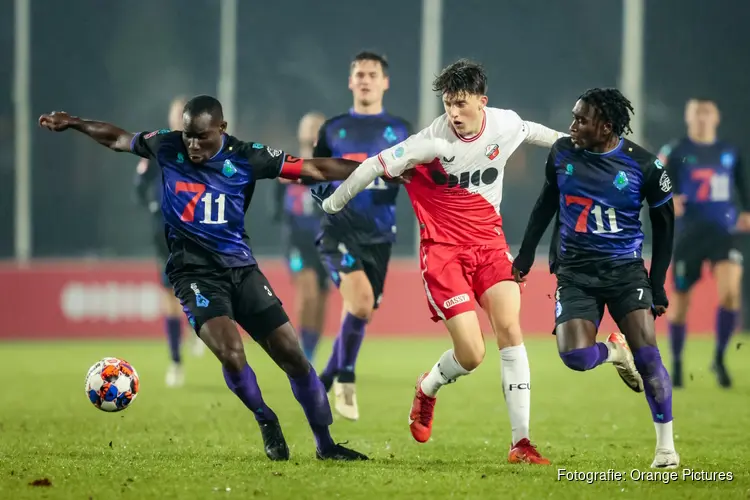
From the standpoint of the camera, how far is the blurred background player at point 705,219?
38.3 feet

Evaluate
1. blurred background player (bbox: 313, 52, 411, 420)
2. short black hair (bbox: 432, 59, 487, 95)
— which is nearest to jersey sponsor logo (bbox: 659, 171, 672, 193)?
short black hair (bbox: 432, 59, 487, 95)

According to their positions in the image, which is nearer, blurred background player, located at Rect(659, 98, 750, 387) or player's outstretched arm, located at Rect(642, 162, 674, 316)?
player's outstretched arm, located at Rect(642, 162, 674, 316)

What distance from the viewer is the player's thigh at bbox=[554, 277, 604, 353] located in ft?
23.1

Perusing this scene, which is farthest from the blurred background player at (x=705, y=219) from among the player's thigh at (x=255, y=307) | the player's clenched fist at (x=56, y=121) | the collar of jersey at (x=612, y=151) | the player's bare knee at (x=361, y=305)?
the player's clenched fist at (x=56, y=121)

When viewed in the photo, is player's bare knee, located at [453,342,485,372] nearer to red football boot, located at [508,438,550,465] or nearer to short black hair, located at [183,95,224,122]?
red football boot, located at [508,438,550,465]

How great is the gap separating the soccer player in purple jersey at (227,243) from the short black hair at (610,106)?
1399 mm

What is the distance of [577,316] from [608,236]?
0.48 metres

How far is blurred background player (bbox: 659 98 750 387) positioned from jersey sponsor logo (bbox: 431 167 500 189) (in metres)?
4.79

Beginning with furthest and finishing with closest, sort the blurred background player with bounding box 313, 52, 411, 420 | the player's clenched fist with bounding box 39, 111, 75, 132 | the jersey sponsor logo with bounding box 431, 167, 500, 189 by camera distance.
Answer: the blurred background player with bounding box 313, 52, 411, 420
the jersey sponsor logo with bounding box 431, 167, 500, 189
the player's clenched fist with bounding box 39, 111, 75, 132

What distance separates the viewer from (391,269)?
17188 mm

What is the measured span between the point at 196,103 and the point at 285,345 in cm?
140

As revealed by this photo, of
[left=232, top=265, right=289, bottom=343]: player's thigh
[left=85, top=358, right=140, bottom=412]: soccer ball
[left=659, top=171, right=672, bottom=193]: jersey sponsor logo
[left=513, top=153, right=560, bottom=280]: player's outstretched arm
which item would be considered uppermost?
[left=659, top=171, right=672, bottom=193]: jersey sponsor logo

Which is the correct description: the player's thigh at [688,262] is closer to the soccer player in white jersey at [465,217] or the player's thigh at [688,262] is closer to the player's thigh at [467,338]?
the soccer player in white jersey at [465,217]

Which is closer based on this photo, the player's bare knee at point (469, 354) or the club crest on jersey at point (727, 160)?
the player's bare knee at point (469, 354)
